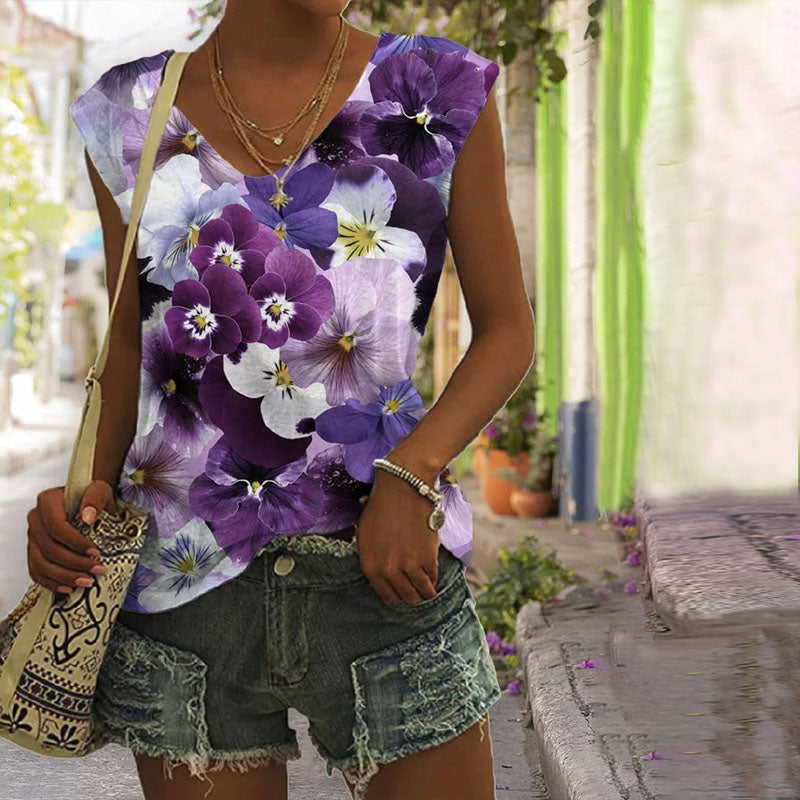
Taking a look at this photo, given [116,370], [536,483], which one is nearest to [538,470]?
[536,483]

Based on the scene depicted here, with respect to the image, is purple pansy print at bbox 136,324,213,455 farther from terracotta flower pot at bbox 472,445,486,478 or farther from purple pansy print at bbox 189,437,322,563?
terracotta flower pot at bbox 472,445,486,478

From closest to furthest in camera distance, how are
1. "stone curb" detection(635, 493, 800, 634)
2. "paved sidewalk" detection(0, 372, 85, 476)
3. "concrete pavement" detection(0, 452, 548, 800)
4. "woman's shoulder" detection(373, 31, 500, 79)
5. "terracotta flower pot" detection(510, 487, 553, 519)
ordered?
1. "woman's shoulder" detection(373, 31, 500, 79)
2. "stone curb" detection(635, 493, 800, 634)
3. "concrete pavement" detection(0, 452, 548, 800)
4. "terracotta flower pot" detection(510, 487, 553, 519)
5. "paved sidewalk" detection(0, 372, 85, 476)

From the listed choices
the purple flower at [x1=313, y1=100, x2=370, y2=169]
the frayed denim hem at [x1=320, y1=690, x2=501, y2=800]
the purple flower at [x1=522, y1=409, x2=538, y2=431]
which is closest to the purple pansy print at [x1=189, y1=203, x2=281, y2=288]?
the purple flower at [x1=313, y1=100, x2=370, y2=169]

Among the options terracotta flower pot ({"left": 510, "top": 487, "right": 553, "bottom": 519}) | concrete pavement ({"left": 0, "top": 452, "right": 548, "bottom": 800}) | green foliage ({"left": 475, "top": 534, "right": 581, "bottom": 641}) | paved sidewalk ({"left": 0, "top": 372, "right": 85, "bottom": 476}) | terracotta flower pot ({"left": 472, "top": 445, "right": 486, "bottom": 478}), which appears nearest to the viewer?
concrete pavement ({"left": 0, "top": 452, "right": 548, "bottom": 800})

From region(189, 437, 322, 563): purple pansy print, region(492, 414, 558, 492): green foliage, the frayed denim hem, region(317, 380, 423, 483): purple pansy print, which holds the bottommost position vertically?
region(492, 414, 558, 492): green foliage

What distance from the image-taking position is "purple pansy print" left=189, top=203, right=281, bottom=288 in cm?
144

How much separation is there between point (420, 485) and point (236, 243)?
0.35 meters

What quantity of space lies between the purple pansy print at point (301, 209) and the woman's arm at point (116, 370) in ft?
0.61

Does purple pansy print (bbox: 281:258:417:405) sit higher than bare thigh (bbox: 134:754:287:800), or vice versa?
purple pansy print (bbox: 281:258:417:405)

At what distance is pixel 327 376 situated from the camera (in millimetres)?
1442

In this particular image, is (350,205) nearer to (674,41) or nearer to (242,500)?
(242,500)

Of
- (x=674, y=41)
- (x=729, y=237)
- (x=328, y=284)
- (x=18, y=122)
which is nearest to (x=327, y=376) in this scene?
(x=328, y=284)

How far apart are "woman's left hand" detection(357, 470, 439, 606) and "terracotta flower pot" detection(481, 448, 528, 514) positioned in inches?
269

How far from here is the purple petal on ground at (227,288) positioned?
1.44m
